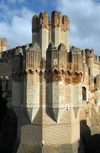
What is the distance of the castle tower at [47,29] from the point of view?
2255 cm

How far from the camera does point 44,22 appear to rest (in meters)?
22.6

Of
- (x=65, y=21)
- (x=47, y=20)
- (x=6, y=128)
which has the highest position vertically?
(x=65, y=21)

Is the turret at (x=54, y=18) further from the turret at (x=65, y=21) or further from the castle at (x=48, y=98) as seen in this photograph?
the castle at (x=48, y=98)

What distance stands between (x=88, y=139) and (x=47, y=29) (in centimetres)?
1396

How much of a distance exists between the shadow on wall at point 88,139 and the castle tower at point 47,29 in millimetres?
9886

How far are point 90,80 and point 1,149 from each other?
12.9m

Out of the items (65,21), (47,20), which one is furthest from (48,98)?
(65,21)

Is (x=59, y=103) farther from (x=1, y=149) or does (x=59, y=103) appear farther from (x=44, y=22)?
(x=44, y=22)

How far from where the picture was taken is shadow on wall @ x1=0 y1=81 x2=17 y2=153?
18734mm

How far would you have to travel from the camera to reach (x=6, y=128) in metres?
20.2

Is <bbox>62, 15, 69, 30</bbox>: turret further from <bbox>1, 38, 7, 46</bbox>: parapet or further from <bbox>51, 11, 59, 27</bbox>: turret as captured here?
<bbox>1, 38, 7, 46</bbox>: parapet

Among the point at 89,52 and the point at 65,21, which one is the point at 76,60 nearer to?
the point at 65,21

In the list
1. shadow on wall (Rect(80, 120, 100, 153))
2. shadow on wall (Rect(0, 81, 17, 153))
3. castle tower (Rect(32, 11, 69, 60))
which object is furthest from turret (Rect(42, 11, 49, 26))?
shadow on wall (Rect(80, 120, 100, 153))

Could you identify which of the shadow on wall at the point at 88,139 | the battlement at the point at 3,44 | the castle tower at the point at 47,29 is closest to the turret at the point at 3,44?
the battlement at the point at 3,44
